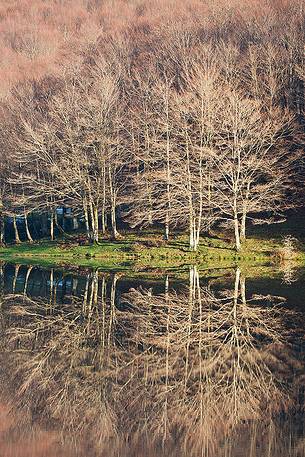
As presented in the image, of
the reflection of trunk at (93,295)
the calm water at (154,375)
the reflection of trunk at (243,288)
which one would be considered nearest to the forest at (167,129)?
the reflection of trunk at (243,288)

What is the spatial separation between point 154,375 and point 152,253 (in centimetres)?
2822

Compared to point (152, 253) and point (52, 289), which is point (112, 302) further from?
point (152, 253)

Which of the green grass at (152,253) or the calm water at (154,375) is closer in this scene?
the calm water at (154,375)

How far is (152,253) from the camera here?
43.6m

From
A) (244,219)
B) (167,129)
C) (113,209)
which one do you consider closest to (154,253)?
(244,219)

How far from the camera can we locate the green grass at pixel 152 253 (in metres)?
42.3

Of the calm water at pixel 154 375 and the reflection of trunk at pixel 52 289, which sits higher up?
the reflection of trunk at pixel 52 289

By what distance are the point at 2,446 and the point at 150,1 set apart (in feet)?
304

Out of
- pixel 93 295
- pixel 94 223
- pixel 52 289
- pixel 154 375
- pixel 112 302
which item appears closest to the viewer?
pixel 154 375

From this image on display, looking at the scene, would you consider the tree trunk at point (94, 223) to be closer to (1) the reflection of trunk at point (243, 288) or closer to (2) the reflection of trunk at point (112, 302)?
(2) the reflection of trunk at point (112, 302)

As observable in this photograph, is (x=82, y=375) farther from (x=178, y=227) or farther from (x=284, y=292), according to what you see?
(x=178, y=227)

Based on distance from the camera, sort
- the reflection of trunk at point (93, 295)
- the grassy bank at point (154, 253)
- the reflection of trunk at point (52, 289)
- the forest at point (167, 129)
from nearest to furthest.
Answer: the reflection of trunk at point (93, 295)
the reflection of trunk at point (52, 289)
the grassy bank at point (154, 253)
the forest at point (167, 129)

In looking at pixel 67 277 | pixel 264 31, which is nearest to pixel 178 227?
pixel 67 277

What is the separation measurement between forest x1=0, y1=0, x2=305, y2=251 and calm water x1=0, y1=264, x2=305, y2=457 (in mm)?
19183
